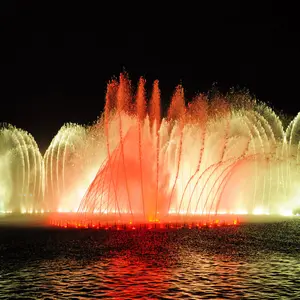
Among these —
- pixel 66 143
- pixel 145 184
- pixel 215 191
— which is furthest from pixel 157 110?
pixel 66 143

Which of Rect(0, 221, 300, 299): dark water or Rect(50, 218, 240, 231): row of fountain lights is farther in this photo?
Rect(50, 218, 240, 231): row of fountain lights

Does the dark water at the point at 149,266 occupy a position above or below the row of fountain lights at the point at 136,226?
below

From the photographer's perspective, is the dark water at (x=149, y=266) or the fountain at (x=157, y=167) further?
the fountain at (x=157, y=167)

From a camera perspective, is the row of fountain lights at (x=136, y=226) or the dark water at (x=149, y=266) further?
the row of fountain lights at (x=136, y=226)

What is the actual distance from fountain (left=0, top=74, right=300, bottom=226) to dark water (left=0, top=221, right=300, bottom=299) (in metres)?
12.1

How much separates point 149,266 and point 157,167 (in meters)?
26.9

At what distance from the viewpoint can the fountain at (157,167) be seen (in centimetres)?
5015

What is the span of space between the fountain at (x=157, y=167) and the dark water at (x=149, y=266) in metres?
12.1

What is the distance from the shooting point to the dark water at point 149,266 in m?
16.2

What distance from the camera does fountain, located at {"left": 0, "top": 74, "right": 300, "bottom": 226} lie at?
50.1 meters

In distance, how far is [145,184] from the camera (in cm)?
5131

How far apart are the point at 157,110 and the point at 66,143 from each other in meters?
24.4

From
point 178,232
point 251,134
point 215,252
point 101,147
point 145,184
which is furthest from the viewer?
point 101,147

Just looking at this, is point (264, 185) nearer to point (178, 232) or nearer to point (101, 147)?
point (101, 147)
